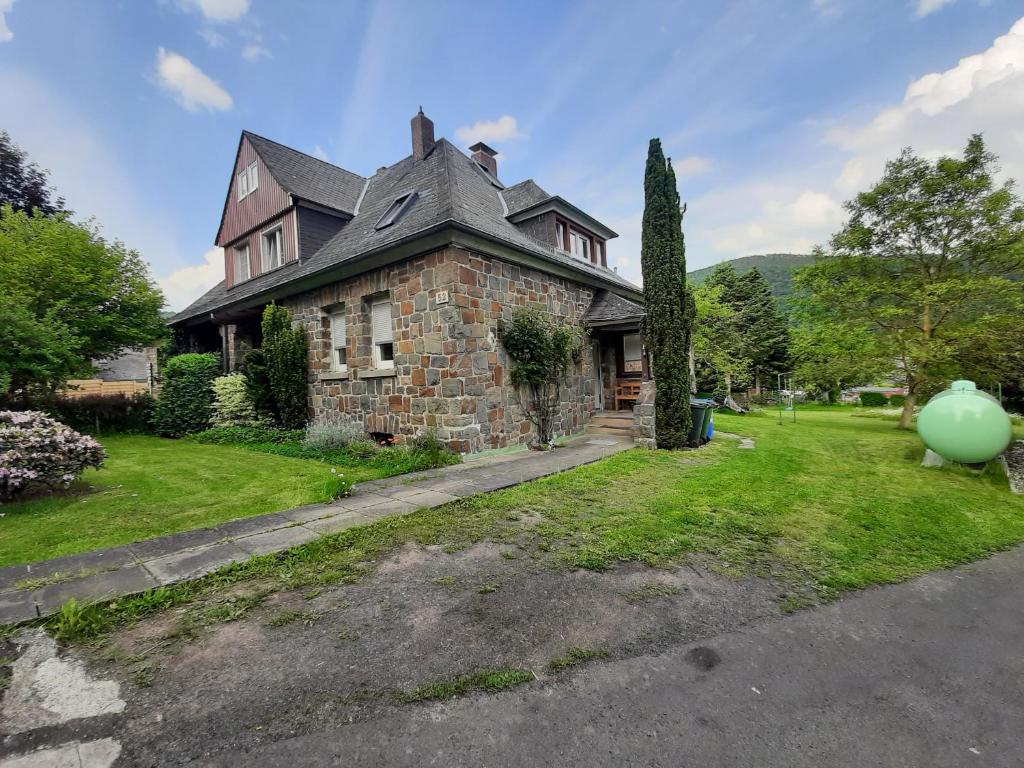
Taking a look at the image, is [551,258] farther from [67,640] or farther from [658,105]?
[67,640]

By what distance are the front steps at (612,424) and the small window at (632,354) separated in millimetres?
1685

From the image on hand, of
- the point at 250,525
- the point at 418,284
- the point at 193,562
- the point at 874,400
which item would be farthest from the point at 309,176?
the point at 874,400

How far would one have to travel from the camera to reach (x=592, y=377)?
11.2m

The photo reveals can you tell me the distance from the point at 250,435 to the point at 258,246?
6418 millimetres

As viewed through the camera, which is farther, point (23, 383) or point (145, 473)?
point (23, 383)

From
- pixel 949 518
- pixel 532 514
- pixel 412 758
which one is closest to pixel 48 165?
pixel 532 514

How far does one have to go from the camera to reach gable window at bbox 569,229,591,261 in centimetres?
1165

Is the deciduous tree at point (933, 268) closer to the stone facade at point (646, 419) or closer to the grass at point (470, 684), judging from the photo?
the stone facade at point (646, 419)

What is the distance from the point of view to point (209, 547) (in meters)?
3.68

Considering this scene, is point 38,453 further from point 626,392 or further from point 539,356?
point 626,392

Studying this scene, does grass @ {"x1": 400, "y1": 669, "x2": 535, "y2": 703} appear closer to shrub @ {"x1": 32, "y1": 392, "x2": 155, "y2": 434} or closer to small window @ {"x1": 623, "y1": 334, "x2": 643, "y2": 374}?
small window @ {"x1": 623, "y1": 334, "x2": 643, "y2": 374}

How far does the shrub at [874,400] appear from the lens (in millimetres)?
28812

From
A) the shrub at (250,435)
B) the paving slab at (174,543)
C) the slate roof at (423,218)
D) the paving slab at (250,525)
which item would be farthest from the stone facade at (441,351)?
the paving slab at (174,543)

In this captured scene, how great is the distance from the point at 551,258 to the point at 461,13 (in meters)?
5.59
